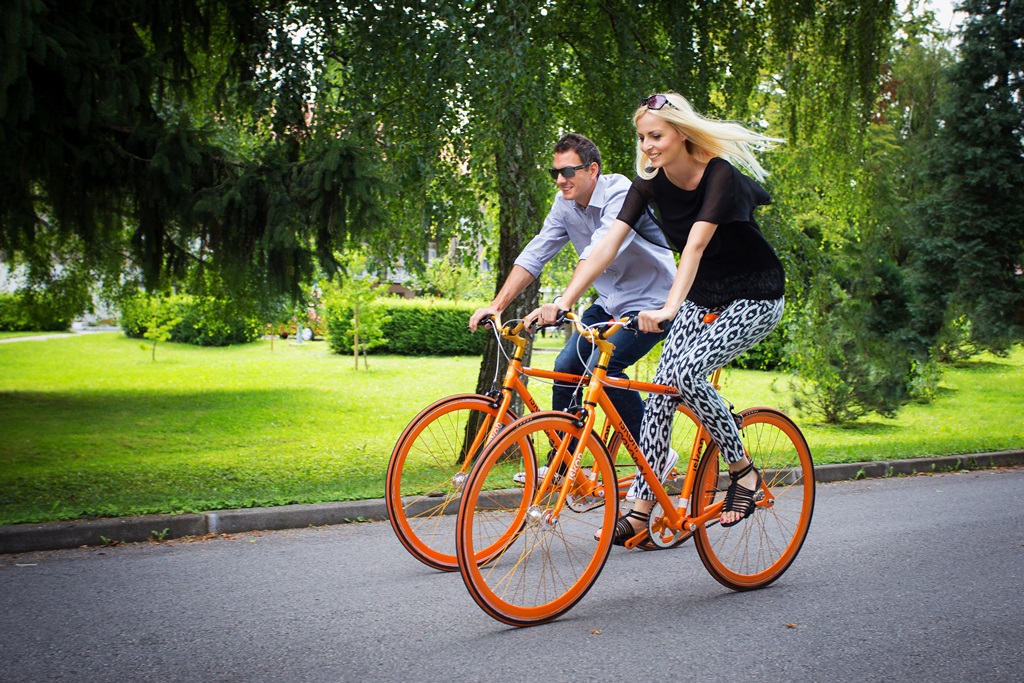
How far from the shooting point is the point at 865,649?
3617 millimetres

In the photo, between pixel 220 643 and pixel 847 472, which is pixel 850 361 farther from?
pixel 220 643

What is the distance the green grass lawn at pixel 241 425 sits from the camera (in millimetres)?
7277

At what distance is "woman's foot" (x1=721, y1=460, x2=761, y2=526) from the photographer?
4277 millimetres

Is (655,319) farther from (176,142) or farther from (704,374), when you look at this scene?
(176,142)

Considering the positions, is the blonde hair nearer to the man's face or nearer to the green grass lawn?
the man's face

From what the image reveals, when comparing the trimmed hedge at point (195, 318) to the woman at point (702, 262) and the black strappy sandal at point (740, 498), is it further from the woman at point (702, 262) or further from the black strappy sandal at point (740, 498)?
the black strappy sandal at point (740, 498)

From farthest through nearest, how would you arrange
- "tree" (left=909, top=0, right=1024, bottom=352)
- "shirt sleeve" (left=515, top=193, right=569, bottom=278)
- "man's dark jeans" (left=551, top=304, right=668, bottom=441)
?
"tree" (left=909, top=0, right=1024, bottom=352), "shirt sleeve" (left=515, top=193, right=569, bottom=278), "man's dark jeans" (left=551, top=304, right=668, bottom=441)

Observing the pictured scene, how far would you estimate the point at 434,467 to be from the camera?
4574 mm

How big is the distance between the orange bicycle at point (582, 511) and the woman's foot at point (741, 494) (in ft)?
0.22

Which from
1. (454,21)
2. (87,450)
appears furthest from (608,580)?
(87,450)

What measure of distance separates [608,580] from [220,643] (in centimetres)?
188

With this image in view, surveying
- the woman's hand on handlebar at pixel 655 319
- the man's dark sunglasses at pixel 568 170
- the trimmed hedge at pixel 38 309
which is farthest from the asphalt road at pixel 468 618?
the trimmed hedge at pixel 38 309

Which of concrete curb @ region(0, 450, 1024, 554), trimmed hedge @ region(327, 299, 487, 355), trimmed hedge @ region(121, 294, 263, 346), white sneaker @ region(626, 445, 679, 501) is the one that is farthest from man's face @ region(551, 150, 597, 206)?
trimmed hedge @ region(327, 299, 487, 355)

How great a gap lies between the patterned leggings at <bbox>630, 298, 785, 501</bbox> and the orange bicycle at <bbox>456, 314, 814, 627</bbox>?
94 mm
